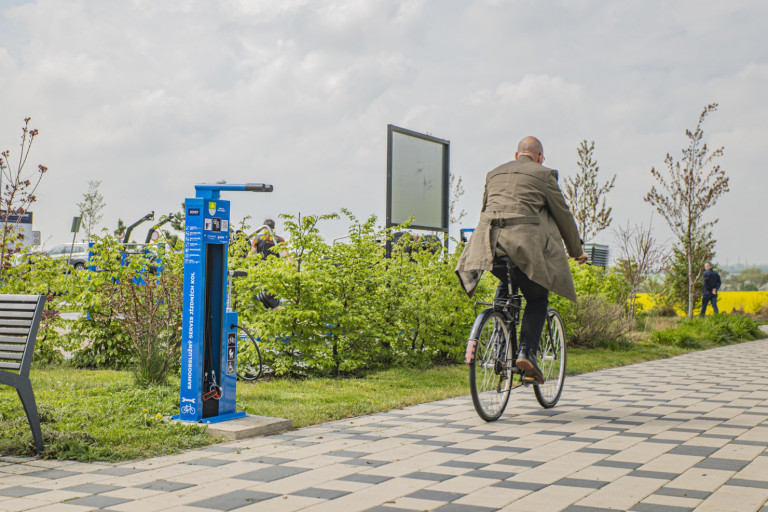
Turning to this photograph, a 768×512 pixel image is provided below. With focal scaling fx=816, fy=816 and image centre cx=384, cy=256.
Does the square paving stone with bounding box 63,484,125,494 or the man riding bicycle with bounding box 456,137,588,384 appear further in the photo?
the man riding bicycle with bounding box 456,137,588,384

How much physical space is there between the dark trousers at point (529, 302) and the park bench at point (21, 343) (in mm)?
3078

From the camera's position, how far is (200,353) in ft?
17.3

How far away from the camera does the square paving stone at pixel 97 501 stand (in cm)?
345

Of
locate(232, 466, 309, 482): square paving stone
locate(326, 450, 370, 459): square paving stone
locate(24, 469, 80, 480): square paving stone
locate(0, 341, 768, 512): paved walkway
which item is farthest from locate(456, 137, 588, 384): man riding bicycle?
locate(24, 469, 80, 480): square paving stone

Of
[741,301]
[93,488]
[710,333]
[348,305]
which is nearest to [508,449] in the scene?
[93,488]

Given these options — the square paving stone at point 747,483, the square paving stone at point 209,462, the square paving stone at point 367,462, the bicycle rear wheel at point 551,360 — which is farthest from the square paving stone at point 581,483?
the bicycle rear wheel at point 551,360

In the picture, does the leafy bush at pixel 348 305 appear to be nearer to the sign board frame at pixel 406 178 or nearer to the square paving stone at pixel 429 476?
the sign board frame at pixel 406 178

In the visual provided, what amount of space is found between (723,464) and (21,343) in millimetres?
3821

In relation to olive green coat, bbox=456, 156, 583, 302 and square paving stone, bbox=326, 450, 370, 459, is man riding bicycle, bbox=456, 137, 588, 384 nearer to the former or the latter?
olive green coat, bbox=456, 156, 583, 302

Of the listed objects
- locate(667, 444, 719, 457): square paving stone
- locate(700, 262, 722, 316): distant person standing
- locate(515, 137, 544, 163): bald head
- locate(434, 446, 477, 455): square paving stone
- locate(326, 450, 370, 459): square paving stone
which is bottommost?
locate(326, 450, 370, 459): square paving stone

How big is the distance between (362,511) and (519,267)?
2.71 metres

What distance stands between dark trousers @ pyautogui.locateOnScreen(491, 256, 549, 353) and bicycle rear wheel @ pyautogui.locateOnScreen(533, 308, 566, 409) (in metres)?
0.31

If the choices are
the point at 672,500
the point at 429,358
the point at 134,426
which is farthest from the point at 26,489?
the point at 429,358

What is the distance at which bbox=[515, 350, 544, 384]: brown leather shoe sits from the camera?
5816mm
